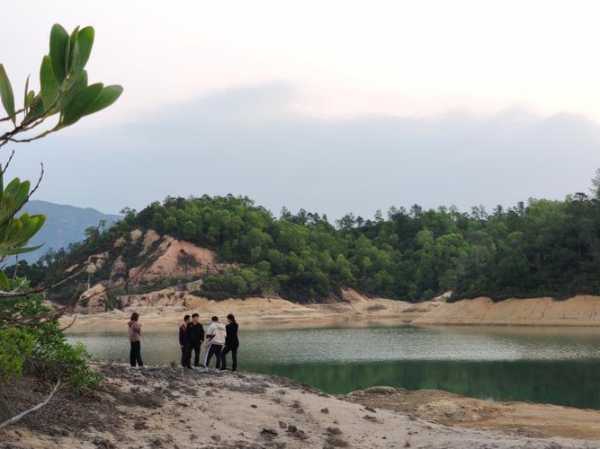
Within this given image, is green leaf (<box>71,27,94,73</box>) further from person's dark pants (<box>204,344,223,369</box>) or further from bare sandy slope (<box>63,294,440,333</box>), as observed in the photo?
bare sandy slope (<box>63,294,440,333</box>)

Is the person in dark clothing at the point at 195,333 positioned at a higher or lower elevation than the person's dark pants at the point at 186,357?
higher

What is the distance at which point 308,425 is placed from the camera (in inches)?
529

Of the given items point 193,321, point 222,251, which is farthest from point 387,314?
point 193,321

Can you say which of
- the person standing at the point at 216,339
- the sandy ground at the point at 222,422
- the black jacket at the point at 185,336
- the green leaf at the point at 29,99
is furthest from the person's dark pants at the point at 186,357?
the green leaf at the point at 29,99

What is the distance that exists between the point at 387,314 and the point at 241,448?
76414 millimetres

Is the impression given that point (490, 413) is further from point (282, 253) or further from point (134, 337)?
point (282, 253)

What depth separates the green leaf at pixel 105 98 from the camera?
294 cm

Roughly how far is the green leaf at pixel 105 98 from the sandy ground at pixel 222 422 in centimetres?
634

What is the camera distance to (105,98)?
9.69 feet

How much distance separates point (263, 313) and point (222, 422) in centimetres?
7122

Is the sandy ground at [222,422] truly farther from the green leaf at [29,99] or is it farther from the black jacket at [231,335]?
the green leaf at [29,99]

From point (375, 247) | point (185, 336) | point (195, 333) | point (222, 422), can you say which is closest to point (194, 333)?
point (195, 333)

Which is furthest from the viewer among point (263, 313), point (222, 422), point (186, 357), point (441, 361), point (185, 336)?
point (263, 313)

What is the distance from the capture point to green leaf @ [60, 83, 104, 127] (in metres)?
2.92
